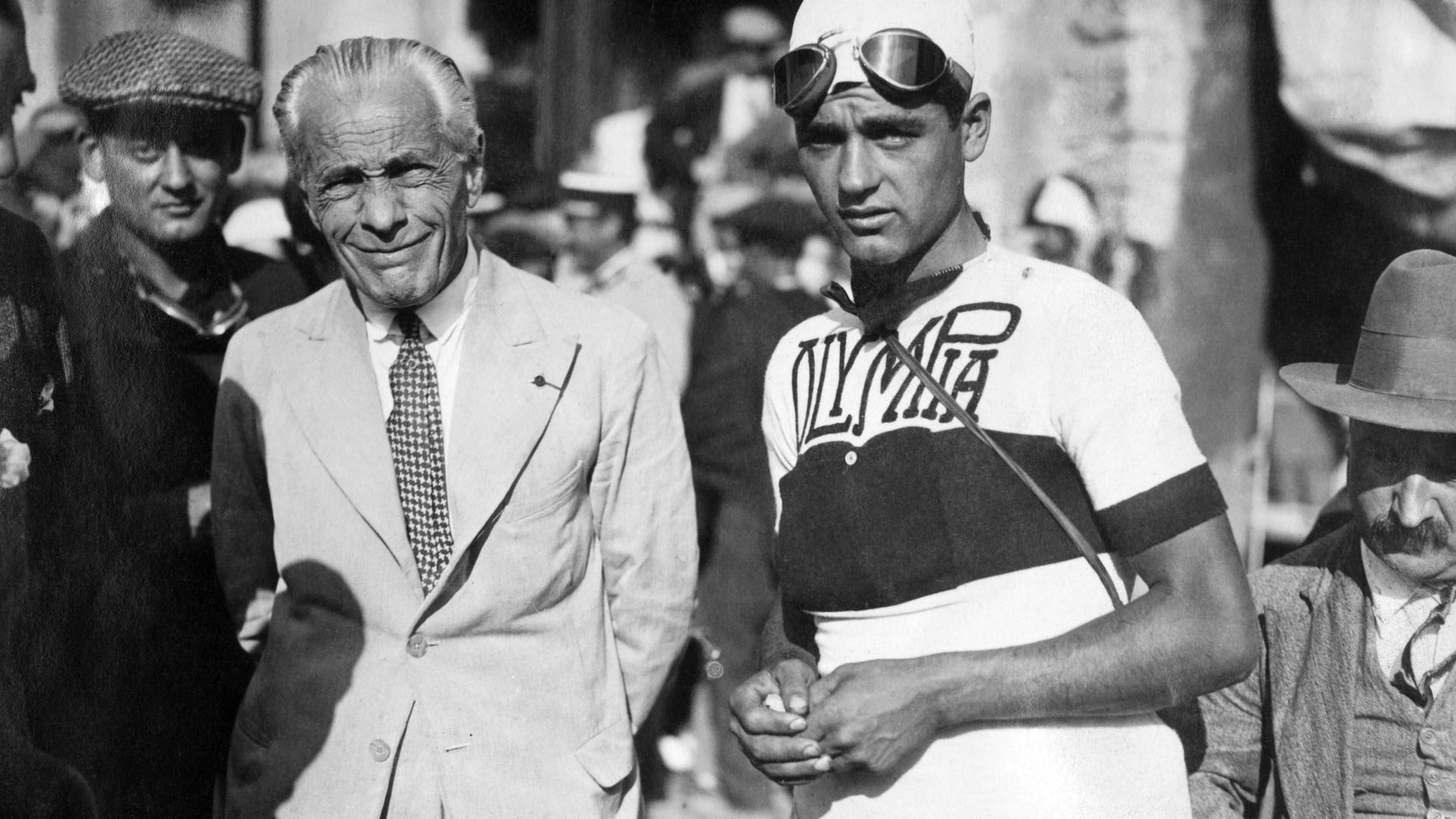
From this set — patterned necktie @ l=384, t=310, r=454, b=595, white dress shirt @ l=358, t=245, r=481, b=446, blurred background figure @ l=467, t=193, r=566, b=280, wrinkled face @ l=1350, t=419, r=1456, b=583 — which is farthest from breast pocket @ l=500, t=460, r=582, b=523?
blurred background figure @ l=467, t=193, r=566, b=280

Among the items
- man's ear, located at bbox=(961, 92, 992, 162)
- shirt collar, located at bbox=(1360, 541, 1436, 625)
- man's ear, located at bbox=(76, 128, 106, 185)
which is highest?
man's ear, located at bbox=(961, 92, 992, 162)

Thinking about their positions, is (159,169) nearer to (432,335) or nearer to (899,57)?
(432,335)

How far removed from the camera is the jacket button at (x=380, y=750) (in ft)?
8.42

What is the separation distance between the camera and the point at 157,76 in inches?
130

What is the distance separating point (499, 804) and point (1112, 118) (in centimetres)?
263

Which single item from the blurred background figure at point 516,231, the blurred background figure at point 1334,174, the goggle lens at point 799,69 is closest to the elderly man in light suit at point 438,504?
the goggle lens at point 799,69

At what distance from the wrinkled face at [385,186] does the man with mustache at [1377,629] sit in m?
1.76

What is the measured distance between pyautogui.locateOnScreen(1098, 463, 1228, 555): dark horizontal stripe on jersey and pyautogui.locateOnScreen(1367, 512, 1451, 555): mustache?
91cm

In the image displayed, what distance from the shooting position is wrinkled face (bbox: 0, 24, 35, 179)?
3219 millimetres

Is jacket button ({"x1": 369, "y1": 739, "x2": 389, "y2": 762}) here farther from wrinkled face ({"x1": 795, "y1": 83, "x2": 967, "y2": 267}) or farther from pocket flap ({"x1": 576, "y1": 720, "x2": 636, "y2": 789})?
wrinkled face ({"x1": 795, "y1": 83, "x2": 967, "y2": 267})

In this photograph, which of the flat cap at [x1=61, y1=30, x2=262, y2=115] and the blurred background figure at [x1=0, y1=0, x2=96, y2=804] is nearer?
the blurred background figure at [x1=0, y1=0, x2=96, y2=804]

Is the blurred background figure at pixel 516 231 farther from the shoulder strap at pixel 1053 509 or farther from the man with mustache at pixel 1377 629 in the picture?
the shoulder strap at pixel 1053 509

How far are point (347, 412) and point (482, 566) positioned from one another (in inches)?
16.1

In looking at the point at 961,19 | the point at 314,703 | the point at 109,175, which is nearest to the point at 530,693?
the point at 314,703
